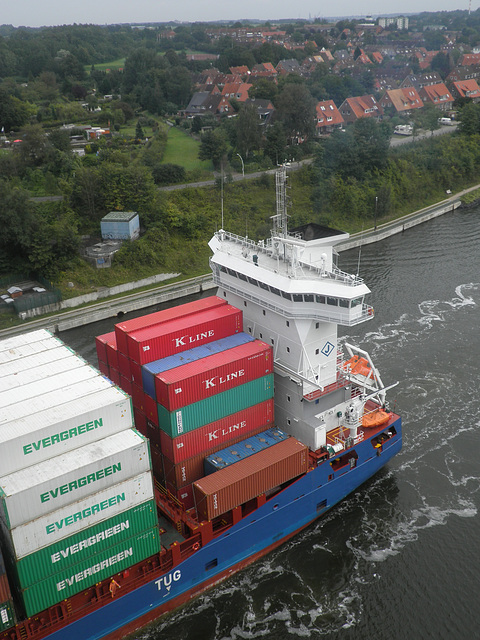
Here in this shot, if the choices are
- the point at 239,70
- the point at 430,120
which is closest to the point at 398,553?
the point at 430,120

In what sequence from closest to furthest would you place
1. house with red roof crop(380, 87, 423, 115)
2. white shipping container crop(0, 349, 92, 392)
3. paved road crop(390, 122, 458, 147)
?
1. white shipping container crop(0, 349, 92, 392)
2. paved road crop(390, 122, 458, 147)
3. house with red roof crop(380, 87, 423, 115)

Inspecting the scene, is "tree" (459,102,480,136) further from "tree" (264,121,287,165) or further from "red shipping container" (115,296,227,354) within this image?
"red shipping container" (115,296,227,354)

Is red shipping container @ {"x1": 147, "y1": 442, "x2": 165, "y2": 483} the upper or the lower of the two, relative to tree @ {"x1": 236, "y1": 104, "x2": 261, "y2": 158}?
lower

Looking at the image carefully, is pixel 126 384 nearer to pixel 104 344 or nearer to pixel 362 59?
pixel 104 344

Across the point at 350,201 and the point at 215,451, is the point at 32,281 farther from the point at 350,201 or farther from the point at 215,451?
the point at 350,201

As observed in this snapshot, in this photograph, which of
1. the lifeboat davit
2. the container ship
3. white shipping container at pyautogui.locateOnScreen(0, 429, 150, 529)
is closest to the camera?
white shipping container at pyautogui.locateOnScreen(0, 429, 150, 529)

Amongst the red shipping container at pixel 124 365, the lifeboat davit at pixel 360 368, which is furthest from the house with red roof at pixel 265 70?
the red shipping container at pixel 124 365

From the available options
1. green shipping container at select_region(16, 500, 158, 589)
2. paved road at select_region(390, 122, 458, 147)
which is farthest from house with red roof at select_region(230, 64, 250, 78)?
green shipping container at select_region(16, 500, 158, 589)

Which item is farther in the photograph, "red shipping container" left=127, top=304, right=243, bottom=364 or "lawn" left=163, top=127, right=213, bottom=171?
"lawn" left=163, top=127, right=213, bottom=171
